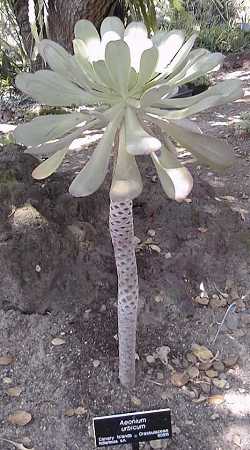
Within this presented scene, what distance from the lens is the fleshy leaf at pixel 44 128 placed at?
1.38m

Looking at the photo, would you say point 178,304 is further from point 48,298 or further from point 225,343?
point 48,298

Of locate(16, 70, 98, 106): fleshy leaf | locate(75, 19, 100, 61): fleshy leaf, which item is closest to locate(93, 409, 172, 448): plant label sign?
locate(16, 70, 98, 106): fleshy leaf

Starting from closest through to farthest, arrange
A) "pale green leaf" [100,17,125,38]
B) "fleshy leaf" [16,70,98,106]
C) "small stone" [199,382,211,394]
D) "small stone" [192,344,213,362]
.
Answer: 1. "fleshy leaf" [16,70,98,106]
2. "pale green leaf" [100,17,125,38]
3. "small stone" [199,382,211,394]
4. "small stone" [192,344,213,362]

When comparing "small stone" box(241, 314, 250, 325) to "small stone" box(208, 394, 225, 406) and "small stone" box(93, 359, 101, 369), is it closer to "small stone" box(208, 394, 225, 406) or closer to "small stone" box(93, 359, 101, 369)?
"small stone" box(208, 394, 225, 406)

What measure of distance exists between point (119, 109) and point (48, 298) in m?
1.00

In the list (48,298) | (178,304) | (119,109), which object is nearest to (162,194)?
(178,304)

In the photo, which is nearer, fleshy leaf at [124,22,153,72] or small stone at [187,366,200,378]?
fleshy leaf at [124,22,153,72]

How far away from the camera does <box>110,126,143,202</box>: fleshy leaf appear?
1.23m

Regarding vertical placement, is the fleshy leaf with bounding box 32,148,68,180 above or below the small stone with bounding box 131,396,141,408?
above

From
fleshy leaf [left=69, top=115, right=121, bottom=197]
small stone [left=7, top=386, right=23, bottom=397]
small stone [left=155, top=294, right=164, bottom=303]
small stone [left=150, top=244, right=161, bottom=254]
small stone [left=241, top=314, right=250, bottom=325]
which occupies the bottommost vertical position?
small stone [left=241, top=314, right=250, bottom=325]

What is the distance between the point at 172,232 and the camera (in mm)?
2428

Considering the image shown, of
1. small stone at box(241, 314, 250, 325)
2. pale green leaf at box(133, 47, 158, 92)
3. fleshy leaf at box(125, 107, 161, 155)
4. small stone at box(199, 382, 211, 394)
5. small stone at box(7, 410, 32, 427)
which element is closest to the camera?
fleshy leaf at box(125, 107, 161, 155)

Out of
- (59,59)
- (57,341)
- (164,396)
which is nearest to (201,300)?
(164,396)

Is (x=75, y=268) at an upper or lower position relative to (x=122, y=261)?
lower
